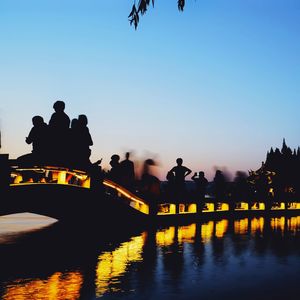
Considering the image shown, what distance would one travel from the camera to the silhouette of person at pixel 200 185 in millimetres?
25923

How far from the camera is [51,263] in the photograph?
9789 millimetres

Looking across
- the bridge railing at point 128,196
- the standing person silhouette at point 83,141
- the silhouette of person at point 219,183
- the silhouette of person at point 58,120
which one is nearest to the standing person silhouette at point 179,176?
the bridge railing at point 128,196

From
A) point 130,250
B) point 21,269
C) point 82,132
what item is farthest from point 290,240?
point 21,269

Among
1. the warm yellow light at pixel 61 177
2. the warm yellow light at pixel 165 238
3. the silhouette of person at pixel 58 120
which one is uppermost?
the silhouette of person at pixel 58 120

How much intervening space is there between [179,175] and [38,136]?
9510 millimetres

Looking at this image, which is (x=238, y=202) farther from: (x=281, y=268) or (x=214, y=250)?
(x=281, y=268)

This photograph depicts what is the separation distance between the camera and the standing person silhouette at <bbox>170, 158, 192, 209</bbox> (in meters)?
23.2

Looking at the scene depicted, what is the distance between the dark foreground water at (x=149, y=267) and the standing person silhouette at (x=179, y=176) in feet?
26.2

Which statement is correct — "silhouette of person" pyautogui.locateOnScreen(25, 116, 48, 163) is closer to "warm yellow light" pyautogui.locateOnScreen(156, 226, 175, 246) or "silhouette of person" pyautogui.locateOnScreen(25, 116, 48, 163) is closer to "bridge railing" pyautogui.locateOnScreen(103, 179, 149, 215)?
"bridge railing" pyautogui.locateOnScreen(103, 179, 149, 215)

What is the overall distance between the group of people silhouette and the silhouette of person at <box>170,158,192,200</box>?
730 cm

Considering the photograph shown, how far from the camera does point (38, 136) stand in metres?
15.6

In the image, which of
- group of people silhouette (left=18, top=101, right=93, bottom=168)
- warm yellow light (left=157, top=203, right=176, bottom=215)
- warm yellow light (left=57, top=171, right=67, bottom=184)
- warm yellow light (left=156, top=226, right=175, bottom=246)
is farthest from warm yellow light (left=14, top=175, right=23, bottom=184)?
warm yellow light (left=157, top=203, right=176, bottom=215)

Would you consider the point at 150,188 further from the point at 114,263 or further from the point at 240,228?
the point at 114,263

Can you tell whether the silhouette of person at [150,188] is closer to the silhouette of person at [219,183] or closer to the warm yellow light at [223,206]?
the silhouette of person at [219,183]
